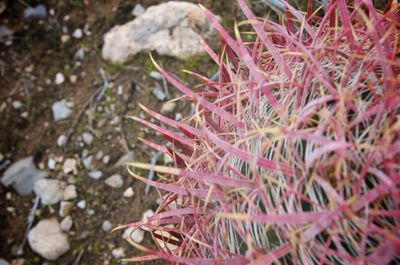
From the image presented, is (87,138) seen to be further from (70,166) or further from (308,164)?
(308,164)

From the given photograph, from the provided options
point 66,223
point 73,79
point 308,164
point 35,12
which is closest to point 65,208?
point 66,223

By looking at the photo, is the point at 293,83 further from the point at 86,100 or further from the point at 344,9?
the point at 86,100

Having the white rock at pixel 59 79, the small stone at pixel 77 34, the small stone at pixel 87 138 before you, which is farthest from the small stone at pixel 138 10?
the small stone at pixel 87 138

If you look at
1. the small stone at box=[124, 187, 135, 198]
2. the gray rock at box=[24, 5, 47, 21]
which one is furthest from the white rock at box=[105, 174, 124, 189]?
the gray rock at box=[24, 5, 47, 21]

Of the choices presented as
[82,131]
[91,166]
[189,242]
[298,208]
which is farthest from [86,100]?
[298,208]

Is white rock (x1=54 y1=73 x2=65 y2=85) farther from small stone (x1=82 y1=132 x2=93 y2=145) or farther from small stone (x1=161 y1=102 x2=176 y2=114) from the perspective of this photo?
small stone (x1=161 y1=102 x2=176 y2=114)

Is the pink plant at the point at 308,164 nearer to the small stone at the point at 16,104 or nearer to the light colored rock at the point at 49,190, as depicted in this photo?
the light colored rock at the point at 49,190
